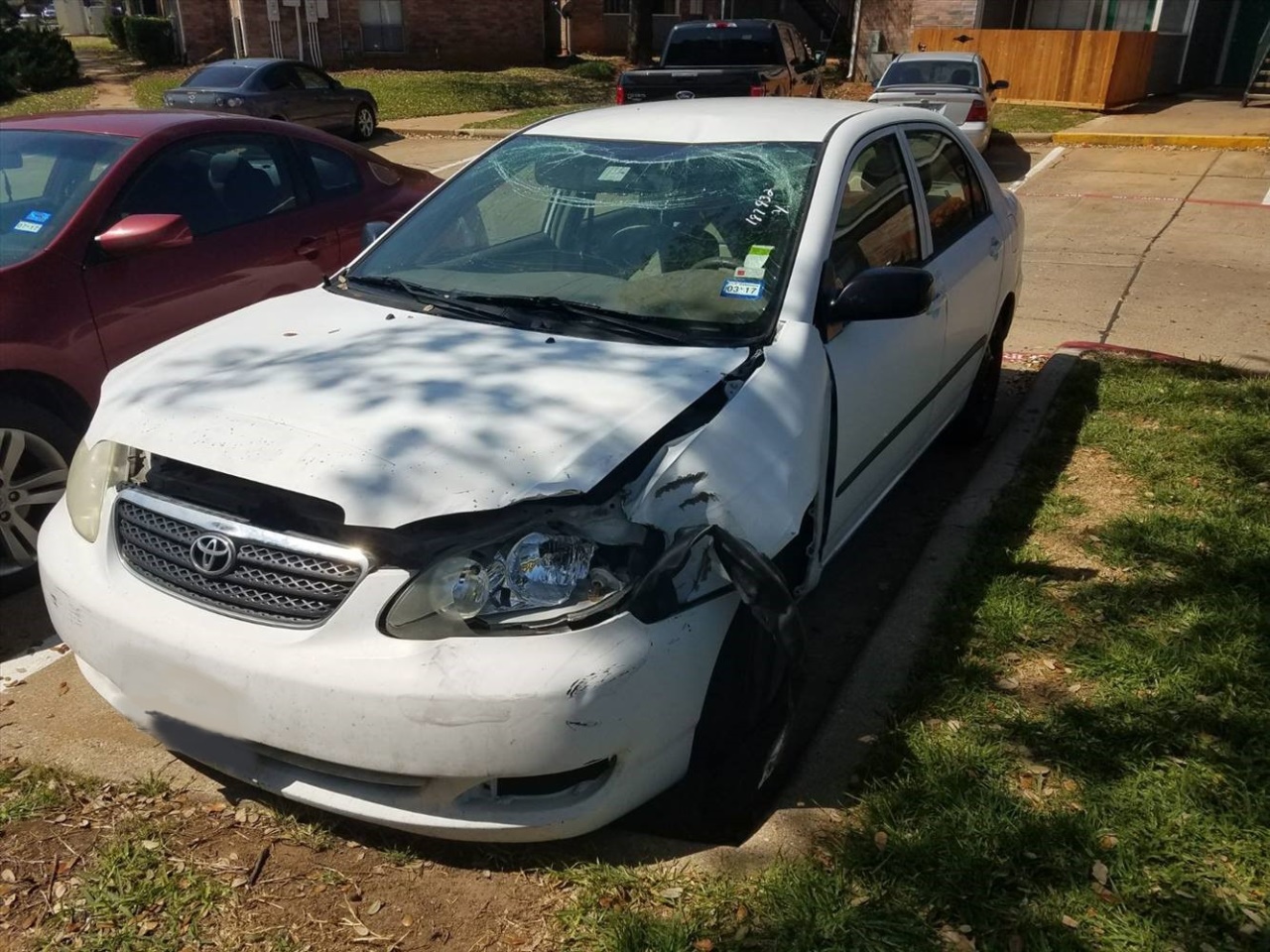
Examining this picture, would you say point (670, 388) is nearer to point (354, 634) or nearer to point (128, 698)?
point (354, 634)

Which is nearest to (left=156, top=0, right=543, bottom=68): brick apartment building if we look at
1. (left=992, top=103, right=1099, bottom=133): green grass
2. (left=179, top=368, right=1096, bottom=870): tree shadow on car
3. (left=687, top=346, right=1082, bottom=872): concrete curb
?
(left=992, top=103, right=1099, bottom=133): green grass

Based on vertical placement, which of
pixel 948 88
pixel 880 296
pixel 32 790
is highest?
pixel 880 296

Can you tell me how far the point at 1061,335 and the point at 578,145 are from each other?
14.6 feet

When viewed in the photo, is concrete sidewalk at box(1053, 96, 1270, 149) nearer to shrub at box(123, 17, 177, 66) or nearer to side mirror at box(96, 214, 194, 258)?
side mirror at box(96, 214, 194, 258)

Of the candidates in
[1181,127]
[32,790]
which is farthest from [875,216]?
[1181,127]

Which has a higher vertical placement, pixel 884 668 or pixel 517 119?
pixel 884 668

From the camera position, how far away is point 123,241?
4.27 m

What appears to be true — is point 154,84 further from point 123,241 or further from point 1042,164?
point 123,241

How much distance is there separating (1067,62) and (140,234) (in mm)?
19801

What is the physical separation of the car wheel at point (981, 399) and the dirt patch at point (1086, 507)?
51 cm

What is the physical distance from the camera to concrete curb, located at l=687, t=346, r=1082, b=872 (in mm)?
2756

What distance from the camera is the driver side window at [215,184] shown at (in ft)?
15.3

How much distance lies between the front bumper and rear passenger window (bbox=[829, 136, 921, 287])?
1528 mm

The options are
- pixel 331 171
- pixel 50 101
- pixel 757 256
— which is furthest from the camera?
pixel 50 101
